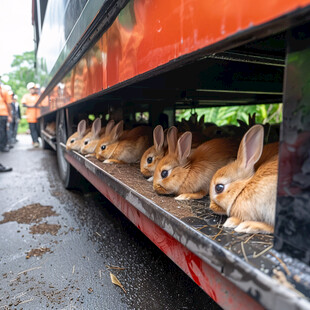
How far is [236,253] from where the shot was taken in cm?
96

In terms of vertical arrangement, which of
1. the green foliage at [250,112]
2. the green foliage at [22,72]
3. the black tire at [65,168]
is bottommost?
the black tire at [65,168]

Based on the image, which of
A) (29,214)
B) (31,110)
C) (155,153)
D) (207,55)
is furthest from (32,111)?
(207,55)

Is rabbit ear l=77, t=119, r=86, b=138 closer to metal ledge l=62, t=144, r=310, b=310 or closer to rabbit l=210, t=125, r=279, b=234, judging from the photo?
metal ledge l=62, t=144, r=310, b=310

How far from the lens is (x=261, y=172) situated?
53.6 inches

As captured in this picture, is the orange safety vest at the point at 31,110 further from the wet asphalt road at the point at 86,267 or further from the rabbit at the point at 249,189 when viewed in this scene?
the rabbit at the point at 249,189

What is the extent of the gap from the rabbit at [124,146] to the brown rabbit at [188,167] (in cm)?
114

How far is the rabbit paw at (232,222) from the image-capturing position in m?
1.25

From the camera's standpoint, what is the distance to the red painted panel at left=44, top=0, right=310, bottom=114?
728 millimetres

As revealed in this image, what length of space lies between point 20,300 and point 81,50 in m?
2.20

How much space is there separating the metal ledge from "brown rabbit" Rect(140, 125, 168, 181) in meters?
0.59

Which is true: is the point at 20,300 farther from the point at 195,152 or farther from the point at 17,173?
the point at 17,173

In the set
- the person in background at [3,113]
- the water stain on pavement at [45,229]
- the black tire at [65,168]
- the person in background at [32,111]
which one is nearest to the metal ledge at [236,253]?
the water stain on pavement at [45,229]

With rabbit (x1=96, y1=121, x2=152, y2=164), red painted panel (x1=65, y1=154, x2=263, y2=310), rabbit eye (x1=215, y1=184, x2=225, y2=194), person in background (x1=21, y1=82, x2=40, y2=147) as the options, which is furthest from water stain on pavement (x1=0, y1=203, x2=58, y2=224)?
person in background (x1=21, y1=82, x2=40, y2=147)

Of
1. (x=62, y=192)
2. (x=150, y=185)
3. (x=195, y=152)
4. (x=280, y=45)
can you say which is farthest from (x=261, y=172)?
(x=62, y=192)
